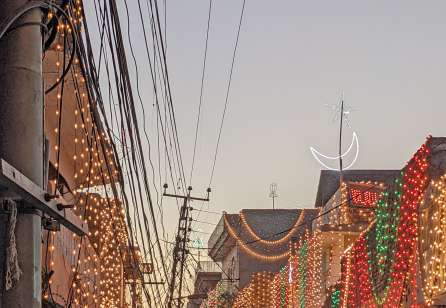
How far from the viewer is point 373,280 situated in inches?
590

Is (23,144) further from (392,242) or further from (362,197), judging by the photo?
(362,197)

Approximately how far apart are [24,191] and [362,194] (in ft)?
65.9

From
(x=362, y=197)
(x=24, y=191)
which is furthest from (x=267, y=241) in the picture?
(x=24, y=191)

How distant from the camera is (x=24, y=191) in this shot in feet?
13.4

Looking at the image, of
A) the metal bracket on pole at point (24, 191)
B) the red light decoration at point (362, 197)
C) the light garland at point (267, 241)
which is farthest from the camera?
the light garland at point (267, 241)

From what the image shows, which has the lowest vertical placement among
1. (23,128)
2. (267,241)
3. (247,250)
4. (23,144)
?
(23,144)

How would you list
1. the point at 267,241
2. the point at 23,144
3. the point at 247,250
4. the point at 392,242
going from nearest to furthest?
the point at 23,144 < the point at 392,242 < the point at 247,250 < the point at 267,241

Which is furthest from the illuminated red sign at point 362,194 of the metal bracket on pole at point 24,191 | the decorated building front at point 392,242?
the metal bracket on pole at point 24,191

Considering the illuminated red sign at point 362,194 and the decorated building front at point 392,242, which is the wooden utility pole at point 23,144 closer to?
the decorated building front at point 392,242

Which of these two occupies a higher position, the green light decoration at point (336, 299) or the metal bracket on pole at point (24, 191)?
the metal bracket on pole at point (24, 191)

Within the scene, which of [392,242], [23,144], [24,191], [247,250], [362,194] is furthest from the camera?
[247,250]

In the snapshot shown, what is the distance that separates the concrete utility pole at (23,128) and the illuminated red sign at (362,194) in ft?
63.6

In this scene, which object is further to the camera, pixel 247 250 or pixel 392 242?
pixel 247 250

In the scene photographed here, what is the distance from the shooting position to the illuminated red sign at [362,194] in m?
22.9
